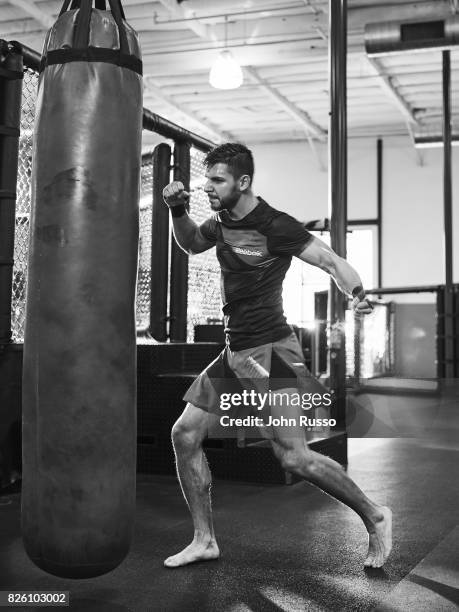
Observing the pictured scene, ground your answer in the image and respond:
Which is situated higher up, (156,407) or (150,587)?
(156,407)

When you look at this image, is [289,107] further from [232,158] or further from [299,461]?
[299,461]

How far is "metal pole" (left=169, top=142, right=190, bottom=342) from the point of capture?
5531mm

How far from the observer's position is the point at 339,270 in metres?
2.79

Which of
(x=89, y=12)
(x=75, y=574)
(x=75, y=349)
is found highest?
(x=89, y=12)

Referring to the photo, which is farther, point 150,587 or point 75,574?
point 150,587

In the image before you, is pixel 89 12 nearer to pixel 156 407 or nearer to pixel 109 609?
pixel 109 609

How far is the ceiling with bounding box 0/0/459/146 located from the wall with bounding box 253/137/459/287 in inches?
18.4

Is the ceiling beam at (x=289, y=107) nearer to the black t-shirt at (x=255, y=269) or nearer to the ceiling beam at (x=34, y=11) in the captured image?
the ceiling beam at (x=34, y=11)

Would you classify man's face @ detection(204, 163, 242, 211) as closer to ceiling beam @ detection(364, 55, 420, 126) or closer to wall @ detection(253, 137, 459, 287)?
ceiling beam @ detection(364, 55, 420, 126)

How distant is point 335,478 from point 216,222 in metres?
1.07

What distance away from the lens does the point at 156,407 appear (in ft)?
16.1

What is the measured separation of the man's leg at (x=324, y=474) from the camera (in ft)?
9.07

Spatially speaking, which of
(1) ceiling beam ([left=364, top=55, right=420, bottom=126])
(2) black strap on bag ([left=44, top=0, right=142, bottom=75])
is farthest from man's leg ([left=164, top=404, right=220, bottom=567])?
(1) ceiling beam ([left=364, top=55, right=420, bottom=126])

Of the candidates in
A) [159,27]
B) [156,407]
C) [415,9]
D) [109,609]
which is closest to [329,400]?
[156,407]
